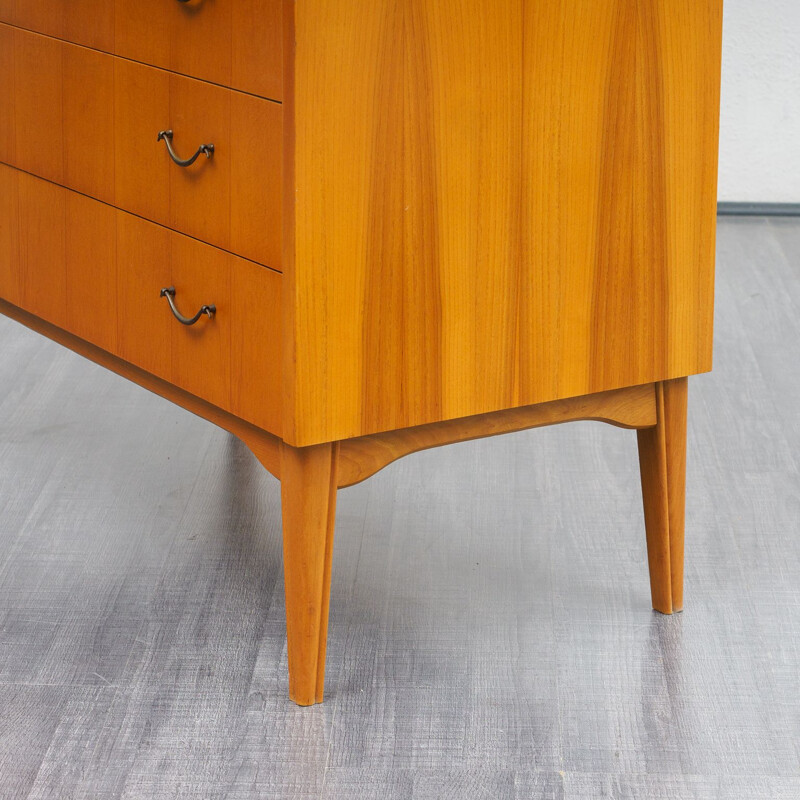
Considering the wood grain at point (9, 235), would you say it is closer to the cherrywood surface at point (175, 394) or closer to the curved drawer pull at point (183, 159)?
the cherrywood surface at point (175, 394)

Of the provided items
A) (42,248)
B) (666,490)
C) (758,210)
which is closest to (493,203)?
(666,490)

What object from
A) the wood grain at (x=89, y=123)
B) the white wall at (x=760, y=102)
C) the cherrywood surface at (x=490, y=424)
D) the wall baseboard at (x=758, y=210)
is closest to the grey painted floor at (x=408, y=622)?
the cherrywood surface at (x=490, y=424)

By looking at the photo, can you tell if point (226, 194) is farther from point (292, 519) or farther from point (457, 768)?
point (457, 768)

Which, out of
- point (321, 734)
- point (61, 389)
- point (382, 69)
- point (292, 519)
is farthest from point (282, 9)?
point (61, 389)

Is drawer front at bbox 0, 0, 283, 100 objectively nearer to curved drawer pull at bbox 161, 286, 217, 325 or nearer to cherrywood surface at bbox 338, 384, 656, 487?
curved drawer pull at bbox 161, 286, 217, 325

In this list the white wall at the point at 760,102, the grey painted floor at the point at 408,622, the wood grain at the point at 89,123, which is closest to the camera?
the grey painted floor at the point at 408,622

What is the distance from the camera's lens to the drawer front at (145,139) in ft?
3.73

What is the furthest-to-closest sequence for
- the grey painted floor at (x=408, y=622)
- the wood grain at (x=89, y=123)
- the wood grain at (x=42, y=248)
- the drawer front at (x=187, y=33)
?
the wood grain at (x=42, y=248) < the wood grain at (x=89, y=123) < the grey painted floor at (x=408, y=622) < the drawer front at (x=187, y=33)

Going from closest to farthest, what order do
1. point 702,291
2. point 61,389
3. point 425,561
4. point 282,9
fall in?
point 282,9 < point 702,291 < point 425,561 < point 61,389

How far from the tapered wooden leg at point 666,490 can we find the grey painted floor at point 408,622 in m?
0.04

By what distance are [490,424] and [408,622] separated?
0.91ft

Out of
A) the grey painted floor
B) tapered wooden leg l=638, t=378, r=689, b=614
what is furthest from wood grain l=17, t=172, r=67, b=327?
tapered wooden leg l=638, t=378, r=689, b=614

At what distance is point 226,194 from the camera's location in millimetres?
1178

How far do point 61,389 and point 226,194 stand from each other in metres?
1.11
